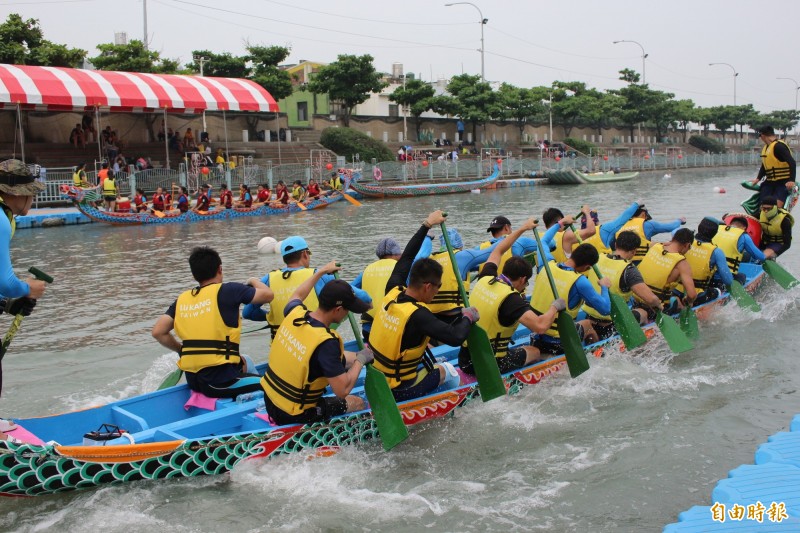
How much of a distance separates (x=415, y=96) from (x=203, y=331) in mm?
44269

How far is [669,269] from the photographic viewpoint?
8.69 metres

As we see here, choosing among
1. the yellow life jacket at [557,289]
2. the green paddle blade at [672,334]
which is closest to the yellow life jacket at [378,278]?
the yellow life jacket at [557,289]

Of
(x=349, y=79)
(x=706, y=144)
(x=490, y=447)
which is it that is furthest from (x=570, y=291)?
(x=706, y=144)

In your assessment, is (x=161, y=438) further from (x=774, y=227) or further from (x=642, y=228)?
(x=774, y=227)

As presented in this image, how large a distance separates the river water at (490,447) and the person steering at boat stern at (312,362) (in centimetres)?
42

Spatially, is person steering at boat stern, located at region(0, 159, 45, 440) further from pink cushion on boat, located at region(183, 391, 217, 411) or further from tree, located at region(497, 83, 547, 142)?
tree, located at region(497, 83, 547, 142)

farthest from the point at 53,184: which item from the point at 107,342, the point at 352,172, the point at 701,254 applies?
the point at 701,254

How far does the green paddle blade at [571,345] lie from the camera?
275 inches

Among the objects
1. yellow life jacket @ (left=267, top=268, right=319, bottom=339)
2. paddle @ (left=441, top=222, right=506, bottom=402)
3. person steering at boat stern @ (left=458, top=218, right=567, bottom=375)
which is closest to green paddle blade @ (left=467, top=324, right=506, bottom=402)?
paddle @ (left=441, top=222, right=506, bottom=402)

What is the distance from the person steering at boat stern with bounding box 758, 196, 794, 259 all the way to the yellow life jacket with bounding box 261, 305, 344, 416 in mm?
9344

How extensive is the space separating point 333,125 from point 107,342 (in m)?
36.5

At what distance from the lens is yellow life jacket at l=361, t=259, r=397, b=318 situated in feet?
24.3

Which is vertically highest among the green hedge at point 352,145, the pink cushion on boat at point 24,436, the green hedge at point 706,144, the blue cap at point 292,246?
the green hedge at point 706,144

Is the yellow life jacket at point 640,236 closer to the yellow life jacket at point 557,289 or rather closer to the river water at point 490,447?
the river water at point 490,447
